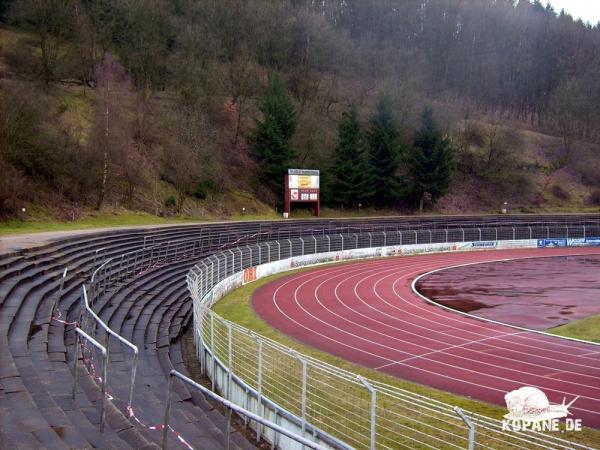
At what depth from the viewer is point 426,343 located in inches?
668

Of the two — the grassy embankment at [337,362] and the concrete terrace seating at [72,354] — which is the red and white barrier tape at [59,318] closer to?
the concrete terrace seating at [72,354]

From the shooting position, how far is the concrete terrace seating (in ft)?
21.2

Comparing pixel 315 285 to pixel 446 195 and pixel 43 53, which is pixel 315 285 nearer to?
pixel 43 53

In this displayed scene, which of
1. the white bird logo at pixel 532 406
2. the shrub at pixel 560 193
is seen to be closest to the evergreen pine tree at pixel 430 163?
the shrub at pixel 560 193

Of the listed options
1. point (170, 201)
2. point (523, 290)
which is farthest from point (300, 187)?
point (523, 290)

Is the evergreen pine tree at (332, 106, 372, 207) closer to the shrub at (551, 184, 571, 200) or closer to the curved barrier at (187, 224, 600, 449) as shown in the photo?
the curved barrier at (187, 224, 600, 449)

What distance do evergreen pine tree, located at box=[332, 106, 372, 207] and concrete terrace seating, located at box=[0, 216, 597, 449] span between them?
34.2 meters

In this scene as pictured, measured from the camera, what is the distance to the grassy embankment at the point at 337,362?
1107 centimetres

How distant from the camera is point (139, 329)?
49.1ft

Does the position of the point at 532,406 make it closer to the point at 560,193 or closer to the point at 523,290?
the point at 523,290

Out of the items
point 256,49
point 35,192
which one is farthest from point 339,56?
point 35,192

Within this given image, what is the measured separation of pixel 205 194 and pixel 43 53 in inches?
710

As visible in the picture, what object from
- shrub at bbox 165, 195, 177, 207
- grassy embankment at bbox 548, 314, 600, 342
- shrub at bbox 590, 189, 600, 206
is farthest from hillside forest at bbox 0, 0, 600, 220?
grassy embankment at bbox 548, 314, 600, 342

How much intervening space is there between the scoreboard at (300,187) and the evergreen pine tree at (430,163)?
16.7 metres
